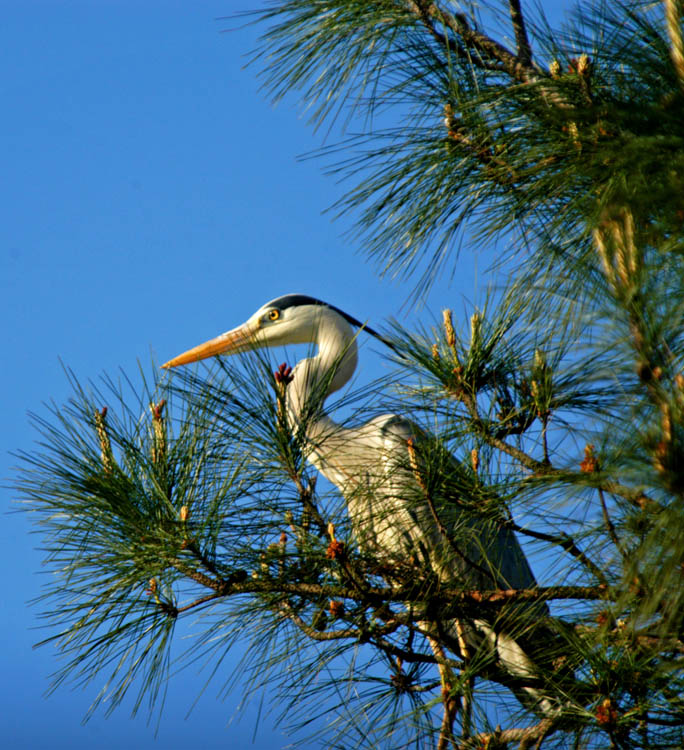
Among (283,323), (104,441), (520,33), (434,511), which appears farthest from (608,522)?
(283,323)

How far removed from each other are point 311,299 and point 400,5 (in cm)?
78

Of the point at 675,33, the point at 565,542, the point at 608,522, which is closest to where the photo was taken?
the point at 675,33

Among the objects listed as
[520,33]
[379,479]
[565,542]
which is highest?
[520,33]

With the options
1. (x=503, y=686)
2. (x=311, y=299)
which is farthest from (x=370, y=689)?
(x=311, y=299)

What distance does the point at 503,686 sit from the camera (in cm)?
128

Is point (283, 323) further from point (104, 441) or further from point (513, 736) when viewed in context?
point (513, 736)

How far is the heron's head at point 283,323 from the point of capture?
6.98ft

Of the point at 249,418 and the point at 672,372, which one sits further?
the point at 249,418

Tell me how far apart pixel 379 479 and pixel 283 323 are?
34.4 inches

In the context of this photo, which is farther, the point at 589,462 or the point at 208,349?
the point at 208,349

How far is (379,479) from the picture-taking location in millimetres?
1359

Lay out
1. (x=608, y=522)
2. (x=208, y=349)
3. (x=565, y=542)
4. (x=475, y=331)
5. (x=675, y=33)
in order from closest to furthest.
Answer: (x=675, y=33)
(x=608, y=522)
(x=565, y=542)
(x=475, y=331)
(x=208, y=349)

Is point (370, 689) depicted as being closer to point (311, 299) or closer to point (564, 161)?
point (564, 161)

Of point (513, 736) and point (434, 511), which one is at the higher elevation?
point (434, 511)
